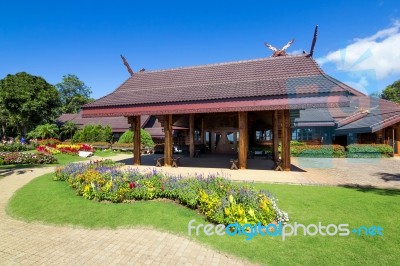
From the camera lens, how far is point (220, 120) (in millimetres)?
21375

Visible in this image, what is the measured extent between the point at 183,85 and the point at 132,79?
4.84 metres

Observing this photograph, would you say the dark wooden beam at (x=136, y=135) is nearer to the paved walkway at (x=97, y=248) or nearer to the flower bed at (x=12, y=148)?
the paved walkway at (x=97, y=248)

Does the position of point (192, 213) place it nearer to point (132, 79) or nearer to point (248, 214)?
A: point (248, 214)

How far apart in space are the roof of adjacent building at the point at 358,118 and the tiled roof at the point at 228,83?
936 centimetres

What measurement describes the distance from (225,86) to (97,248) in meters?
11.5

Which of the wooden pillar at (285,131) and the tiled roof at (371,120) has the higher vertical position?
the tiled roof at (371,120)

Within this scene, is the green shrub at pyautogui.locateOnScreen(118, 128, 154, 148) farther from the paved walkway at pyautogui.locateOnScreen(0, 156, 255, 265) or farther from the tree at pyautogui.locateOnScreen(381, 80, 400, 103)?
the tree at pyautogui.locateOnScreen(381, 80, 400, 103)

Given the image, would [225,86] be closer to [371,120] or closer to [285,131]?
[285,131]

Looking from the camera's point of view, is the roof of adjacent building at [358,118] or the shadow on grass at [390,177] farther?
the roof of adjacent building at [358,118]

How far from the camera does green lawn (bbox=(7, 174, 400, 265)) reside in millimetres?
4199

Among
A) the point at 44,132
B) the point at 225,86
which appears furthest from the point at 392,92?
the point at 44,132

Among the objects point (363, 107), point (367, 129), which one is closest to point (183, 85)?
point (367, 129)

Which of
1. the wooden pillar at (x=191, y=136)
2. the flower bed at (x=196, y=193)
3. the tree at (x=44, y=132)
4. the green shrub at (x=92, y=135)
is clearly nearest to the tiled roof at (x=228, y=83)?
the wooden pillar at (x=191, y=136)

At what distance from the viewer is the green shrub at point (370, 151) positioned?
797 inches
